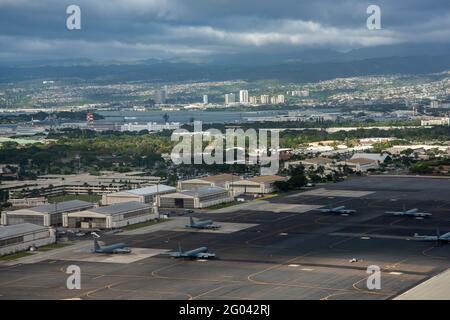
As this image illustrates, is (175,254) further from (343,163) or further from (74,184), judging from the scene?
(343,163)

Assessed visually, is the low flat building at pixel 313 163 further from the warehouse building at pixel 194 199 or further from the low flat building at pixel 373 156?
the warehouse building at pixel 194 199

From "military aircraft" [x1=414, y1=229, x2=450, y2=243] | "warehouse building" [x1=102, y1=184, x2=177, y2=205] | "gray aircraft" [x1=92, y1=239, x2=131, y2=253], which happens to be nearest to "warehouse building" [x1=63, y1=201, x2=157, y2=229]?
"warehouse building" [x1=102, y1=184, x2=177, y2=205]

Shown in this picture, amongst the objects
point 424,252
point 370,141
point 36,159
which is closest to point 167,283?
point 424,252

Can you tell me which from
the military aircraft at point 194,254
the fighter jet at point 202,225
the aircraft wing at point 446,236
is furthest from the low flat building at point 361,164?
the military aircraft at point 194,254

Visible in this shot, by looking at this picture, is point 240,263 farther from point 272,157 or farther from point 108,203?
point 272,157

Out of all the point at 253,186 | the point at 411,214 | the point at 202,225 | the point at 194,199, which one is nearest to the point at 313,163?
the point at 253,186

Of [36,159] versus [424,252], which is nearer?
[424,252]
